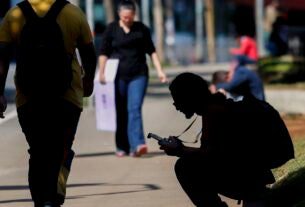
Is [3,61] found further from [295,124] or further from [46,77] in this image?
[295,124]

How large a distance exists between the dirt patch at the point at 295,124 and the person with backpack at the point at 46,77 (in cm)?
638

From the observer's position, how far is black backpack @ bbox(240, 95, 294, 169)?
7566 millimetres

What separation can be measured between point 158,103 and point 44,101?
1490 centimetres

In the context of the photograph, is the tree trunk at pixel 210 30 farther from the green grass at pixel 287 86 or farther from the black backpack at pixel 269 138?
the black backpack at pixel 269 138

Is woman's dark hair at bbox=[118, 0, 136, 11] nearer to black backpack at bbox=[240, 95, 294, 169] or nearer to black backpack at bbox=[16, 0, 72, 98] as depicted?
black backpack at bbox=[16, 0, 72, 98]

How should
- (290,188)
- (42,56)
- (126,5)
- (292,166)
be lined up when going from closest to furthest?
(42,56) < (290,188) < (292,166) < (126,5)

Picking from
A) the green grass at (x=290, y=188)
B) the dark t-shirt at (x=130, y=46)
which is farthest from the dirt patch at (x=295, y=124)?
the green grass at (x=290, y=188)

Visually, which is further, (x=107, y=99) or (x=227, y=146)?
(x=107, y=99)

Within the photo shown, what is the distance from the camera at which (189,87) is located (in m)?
7.49

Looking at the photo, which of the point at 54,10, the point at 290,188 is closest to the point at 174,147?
the point at 54,10

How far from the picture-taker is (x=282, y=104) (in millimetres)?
20672

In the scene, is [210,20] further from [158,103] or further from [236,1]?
[158,103]

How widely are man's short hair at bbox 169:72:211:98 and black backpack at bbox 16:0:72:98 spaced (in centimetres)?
83

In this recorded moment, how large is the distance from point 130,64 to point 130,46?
8.1 inches
